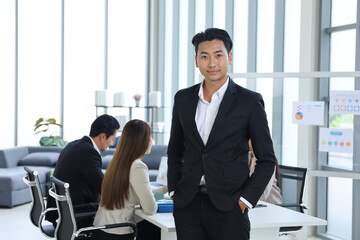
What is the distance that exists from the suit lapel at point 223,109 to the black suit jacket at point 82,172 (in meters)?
1.78

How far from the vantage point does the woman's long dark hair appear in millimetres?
3398

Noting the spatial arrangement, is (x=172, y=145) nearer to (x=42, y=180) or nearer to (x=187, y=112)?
(x=187, y=112)

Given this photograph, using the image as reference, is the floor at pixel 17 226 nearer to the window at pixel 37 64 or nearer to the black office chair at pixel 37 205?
the black office chair at pixel 37 205

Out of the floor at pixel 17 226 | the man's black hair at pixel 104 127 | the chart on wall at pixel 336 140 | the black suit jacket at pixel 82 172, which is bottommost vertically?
the floor at pixel 17 226

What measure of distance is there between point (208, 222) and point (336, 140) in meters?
3.24

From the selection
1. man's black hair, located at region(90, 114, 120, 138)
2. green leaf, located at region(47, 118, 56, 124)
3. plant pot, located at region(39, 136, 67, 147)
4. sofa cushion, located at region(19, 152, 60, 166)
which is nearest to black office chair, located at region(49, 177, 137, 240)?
man's black hair, located at region(90, 114, 120, 138)

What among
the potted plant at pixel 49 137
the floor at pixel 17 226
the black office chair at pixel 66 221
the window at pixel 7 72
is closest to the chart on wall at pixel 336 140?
the black office chair at pixel 66 221

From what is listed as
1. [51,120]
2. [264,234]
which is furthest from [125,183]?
[51,120]

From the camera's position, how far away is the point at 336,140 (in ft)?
16.8

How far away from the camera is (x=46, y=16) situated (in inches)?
398

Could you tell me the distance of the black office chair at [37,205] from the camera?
3824 mm

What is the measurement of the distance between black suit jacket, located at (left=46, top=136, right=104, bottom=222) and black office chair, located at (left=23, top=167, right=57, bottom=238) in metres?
0.18

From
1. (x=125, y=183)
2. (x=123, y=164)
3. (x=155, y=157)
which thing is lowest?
(x=155, y=157)

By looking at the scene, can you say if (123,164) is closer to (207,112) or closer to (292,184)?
(207,112)
